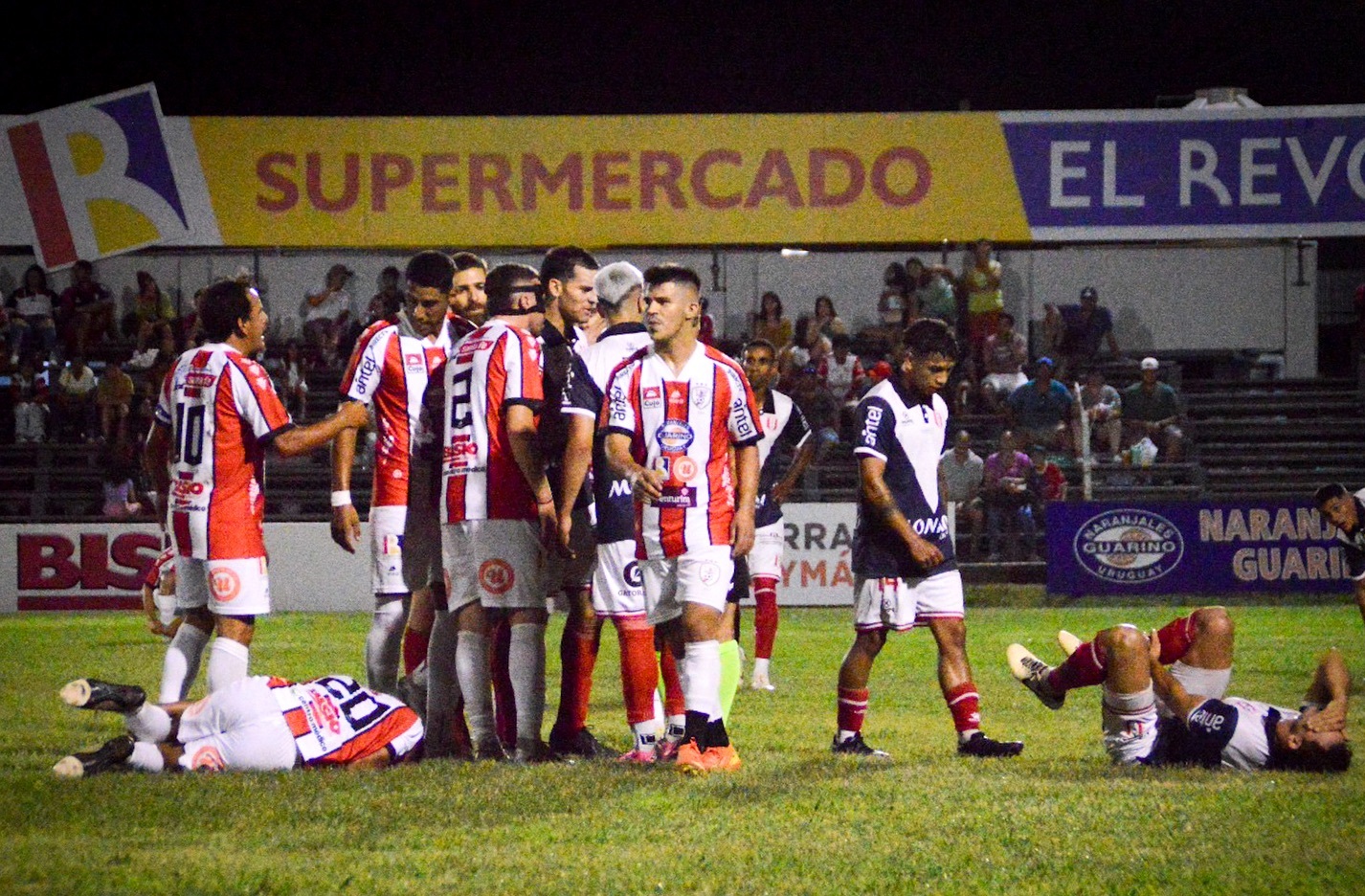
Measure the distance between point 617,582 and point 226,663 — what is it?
1.79 meters

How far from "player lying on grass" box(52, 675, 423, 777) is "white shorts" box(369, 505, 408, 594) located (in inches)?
37.1

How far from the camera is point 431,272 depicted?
845 centimetres

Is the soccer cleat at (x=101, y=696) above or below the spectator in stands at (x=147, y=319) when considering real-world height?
below

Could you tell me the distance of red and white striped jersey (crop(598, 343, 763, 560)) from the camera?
744cm

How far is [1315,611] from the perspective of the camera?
1866 cm

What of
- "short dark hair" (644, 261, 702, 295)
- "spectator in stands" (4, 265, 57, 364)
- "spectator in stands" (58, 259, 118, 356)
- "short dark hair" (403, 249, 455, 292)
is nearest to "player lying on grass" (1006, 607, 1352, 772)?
"short dark hair" (644, 261, 702, 295)

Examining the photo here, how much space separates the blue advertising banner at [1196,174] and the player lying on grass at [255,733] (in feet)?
59.5

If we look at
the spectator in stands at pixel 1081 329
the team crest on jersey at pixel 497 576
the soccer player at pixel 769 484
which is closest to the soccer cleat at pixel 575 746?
the team crest on jersey at pixel 497 576

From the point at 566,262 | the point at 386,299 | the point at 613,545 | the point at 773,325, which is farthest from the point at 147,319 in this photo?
the point at 613,545

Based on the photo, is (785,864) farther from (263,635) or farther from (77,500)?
(77,500)

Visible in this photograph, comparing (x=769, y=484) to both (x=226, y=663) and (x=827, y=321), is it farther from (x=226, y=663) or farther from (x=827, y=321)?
(x=827, y=321)

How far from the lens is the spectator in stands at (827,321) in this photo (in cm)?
2448

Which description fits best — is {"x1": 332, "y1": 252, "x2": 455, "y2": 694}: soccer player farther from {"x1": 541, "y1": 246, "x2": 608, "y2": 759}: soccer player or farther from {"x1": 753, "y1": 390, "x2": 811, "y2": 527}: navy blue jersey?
{"x1": 753, "y1": 390, "x2": 811, "y2": 527}: navy blue jersey

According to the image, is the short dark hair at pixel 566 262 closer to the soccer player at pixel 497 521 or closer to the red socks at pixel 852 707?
Answer: the soccer player at pixel 497 521
